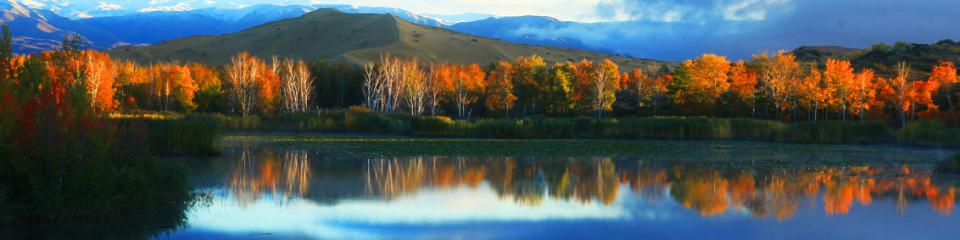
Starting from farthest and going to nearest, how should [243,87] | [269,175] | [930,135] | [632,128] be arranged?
[243,87]
[632,128]
[930,135]
[269,175]

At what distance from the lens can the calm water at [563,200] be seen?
50.3 ft

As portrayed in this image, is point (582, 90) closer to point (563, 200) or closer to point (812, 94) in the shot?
point (812, 94)

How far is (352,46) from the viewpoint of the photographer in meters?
145

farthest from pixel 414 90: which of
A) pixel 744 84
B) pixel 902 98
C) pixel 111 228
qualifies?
pixel 111 228

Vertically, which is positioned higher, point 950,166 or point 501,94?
point 501,94

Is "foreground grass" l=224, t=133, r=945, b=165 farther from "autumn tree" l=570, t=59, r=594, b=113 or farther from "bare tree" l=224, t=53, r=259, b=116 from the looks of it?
"bare tree" l=224, t=53, r=259, b=116

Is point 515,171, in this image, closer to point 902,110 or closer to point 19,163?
point 19,163

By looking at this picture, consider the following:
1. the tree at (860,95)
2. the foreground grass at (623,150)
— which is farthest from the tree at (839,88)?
the foreground grass at (623,150)

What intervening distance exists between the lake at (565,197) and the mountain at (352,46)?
312ft

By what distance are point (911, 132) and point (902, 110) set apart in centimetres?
1757

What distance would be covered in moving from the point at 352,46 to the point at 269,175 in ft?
400

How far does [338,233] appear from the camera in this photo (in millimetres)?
14703

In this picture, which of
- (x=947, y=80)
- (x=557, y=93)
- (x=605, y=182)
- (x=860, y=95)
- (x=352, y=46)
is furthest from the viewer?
(x=352, y=46)

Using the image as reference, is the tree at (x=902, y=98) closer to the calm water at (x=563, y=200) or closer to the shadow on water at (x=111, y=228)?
the calm water at (x=563, y=200)
